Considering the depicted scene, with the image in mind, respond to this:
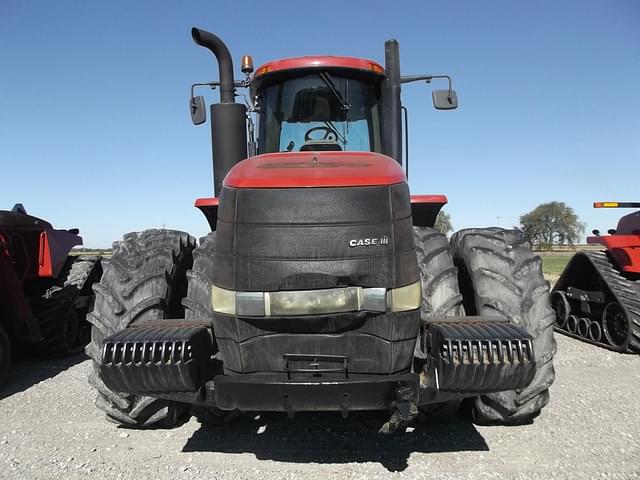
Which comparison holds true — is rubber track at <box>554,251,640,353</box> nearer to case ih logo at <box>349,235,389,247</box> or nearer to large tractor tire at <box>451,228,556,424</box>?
large tractor tire at <box>451,228,556,424</box>

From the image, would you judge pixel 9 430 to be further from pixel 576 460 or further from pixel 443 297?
pixel 576 460

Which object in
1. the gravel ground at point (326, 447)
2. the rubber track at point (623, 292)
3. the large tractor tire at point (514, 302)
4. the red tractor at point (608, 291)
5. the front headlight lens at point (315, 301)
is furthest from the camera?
the red tractor at point (608, 291)

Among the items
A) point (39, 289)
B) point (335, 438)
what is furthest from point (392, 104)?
point (39, 289)

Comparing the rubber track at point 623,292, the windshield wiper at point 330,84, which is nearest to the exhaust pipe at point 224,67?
the windshield wiper at point 330,84

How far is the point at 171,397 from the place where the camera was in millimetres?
2498

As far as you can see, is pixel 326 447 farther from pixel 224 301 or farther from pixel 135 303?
pixel 135 303

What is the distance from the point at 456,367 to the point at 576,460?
1252 mm

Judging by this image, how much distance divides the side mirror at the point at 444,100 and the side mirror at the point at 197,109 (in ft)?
6.33

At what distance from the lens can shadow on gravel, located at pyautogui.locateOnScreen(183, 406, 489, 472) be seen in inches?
118

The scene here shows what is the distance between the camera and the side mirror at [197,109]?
4145 mm

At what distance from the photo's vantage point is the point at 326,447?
311cm

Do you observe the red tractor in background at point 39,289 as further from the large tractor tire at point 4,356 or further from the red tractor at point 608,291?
the red tractor at point 608,291

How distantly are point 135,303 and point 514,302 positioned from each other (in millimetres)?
2252

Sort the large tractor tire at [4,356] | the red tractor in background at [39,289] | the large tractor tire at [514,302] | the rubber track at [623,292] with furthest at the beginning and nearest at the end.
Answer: the rubber track at [623,292]
the red tractor in background at [39,289]
the large tractor tire at [4,356]
the large tractor tire at [514,302]
